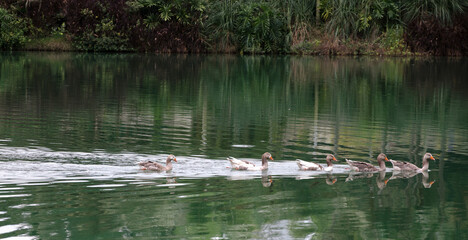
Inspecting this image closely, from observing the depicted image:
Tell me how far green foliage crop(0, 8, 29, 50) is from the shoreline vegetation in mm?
151

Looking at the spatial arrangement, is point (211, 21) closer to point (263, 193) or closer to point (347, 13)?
point (347, 13)

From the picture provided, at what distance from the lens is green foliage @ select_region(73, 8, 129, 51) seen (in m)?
53.8

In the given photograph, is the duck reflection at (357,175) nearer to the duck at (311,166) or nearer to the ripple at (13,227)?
the duck at (311,166)

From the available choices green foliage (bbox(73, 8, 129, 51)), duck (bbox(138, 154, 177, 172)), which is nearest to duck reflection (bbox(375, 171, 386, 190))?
duck (bbox(138, 154, 177, 172))

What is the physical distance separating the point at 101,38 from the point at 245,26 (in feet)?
32.0

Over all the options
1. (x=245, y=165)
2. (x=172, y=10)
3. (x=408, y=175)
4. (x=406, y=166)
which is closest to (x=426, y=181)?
(x=408, y=175)

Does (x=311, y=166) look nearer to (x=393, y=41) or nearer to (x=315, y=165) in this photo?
(x=315, y=165)

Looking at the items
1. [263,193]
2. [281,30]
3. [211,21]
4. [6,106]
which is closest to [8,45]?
[211,21]

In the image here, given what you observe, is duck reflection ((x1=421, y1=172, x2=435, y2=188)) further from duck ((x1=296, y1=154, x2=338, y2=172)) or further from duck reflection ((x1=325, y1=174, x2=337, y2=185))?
duck ((x1=296, y1=154, x2=338, y2=172))

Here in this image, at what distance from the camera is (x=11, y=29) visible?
52.2 metres

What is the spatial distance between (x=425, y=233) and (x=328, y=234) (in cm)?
129

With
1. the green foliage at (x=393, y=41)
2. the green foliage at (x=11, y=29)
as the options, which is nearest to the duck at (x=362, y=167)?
the green foliage at (x=11, y=29)

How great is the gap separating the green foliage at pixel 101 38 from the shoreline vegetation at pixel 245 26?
7cm

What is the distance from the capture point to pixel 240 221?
10.6 m
